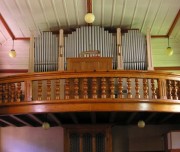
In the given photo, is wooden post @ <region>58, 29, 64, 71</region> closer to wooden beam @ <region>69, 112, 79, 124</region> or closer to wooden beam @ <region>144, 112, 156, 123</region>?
wooden beam @ <region>69, 112, 79, 124</region>

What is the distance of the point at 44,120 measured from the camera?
9977 millimetres

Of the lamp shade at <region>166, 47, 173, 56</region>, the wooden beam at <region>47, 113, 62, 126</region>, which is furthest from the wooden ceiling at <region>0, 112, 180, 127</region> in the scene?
the lamp shade at <region>166, 47, 173, 56</region>

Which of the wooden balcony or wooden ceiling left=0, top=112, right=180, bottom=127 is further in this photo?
wooden ceiling left=0, top=112, right=180, bottom=127

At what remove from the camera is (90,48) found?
10.8m

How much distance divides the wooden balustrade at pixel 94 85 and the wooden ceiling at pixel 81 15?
7.83ft

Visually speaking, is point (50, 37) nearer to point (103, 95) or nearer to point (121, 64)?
point (121, 64)

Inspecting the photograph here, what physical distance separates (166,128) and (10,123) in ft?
15.2

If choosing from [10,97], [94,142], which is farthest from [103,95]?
[94,142]

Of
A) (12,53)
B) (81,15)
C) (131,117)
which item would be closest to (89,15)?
(81,15)

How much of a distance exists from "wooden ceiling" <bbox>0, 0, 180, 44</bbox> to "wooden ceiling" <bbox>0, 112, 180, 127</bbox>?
281cm

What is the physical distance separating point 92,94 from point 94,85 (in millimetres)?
196

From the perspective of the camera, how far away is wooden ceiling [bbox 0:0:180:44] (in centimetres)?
978

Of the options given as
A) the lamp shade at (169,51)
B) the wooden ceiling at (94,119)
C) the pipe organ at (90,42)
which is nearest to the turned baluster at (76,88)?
the wooden ceiling at (94,119)

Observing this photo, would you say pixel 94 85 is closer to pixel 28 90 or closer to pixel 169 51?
pixel 28 90
